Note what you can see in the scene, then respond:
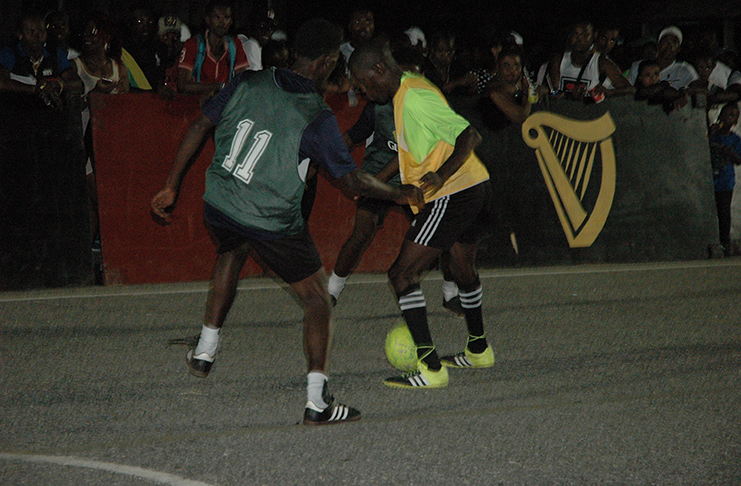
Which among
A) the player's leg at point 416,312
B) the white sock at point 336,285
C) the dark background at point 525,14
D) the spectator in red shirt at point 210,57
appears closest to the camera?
the player's leg at point 416,312

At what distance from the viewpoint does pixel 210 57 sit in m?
8.94

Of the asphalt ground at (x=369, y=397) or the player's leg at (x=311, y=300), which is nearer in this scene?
the asphalt ground at (x=369, y=397)

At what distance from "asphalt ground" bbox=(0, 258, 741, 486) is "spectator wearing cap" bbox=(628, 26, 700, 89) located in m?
3.82

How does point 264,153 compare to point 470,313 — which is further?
point 470,313

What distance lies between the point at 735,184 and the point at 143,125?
7.35 metres

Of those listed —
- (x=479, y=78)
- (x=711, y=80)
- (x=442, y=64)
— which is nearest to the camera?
(x=479, y=78)

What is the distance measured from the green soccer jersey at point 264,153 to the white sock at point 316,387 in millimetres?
745

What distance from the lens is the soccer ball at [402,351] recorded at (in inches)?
210

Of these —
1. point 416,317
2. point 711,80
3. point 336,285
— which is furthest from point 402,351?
point 711,80

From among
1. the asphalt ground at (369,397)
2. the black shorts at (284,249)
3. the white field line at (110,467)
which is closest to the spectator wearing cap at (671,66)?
the asphalt ground at (369,397)

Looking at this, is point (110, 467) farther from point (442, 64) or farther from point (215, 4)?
point (442, 64)

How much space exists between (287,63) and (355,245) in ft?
9.96

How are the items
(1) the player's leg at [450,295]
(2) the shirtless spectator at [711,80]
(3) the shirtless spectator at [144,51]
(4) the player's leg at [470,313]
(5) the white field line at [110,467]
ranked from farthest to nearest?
(2) the shirtless spectator at [711,80], (3) the shirtless spectator at [144,51], (1) the player's leg at [450,295], (4) the player's leg at [470,313], (5) the white field line at [110,467]

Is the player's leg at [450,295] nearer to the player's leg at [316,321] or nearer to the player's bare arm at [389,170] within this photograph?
the player's bare arm at [389,170]
